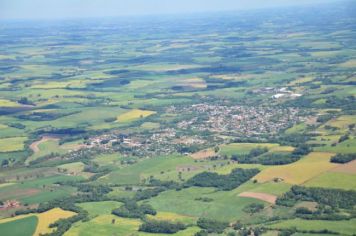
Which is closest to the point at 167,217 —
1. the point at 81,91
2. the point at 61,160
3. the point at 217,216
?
the point at 217,216

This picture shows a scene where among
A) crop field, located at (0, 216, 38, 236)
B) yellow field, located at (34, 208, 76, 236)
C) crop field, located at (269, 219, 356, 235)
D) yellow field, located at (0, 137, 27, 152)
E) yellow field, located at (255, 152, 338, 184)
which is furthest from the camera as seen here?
yellow field, located at (0, 137, 27, 152)

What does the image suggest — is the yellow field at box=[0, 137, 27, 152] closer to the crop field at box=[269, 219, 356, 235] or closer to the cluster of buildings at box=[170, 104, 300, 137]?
the cluster of buildings at box=[170, 104, 300, 137]

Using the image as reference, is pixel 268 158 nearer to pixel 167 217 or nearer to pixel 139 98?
pixel 167 217

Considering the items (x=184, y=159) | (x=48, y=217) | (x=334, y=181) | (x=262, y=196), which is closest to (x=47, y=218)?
(x=48, y=217)

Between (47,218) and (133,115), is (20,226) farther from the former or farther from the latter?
(133,115)

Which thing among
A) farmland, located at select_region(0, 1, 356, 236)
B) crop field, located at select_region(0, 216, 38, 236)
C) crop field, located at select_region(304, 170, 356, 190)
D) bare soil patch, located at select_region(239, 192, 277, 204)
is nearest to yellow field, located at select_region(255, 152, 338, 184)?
farmland, located at select_region(0, 1, 356, 236)

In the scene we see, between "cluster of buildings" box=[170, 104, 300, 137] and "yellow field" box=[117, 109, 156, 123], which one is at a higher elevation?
"cluster of buildings" box=[170, 104, 300, 137]

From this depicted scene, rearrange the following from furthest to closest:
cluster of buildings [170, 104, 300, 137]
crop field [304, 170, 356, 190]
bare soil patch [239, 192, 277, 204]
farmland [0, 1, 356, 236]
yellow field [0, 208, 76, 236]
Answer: cluster of buildings [170, 104, 300, 137] < crop field [304, 170, 356, 190] < bare soil patch [239, 192, 277, 204] < farmland [0, 1, 356, 236] < yellow field [0, 208, 76, 236]

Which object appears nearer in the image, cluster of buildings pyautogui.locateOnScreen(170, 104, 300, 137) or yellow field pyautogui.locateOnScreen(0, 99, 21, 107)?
cluster of buildings pyautogui.locateOnScreen(170, 104, 300, 137)
